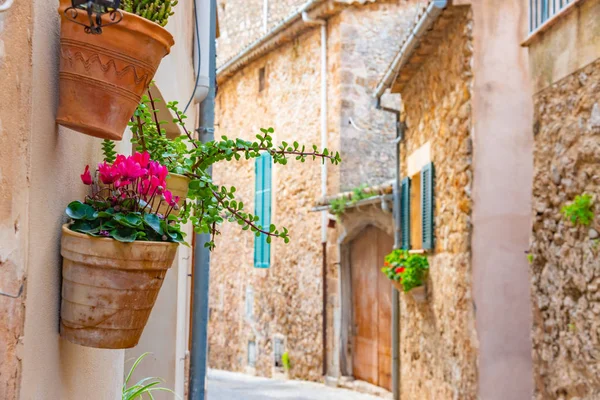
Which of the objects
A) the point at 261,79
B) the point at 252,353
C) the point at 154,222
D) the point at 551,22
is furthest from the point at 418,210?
the point at 154,222

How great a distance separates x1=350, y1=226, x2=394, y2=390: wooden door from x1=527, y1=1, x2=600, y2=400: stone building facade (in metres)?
6.16

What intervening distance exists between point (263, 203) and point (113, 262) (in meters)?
12.7

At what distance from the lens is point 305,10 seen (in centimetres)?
1258

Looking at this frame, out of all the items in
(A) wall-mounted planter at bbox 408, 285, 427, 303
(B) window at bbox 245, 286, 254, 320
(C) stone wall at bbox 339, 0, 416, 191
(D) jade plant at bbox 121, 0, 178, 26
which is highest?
(C) stone wall at bbox 339, 0, 416, 191

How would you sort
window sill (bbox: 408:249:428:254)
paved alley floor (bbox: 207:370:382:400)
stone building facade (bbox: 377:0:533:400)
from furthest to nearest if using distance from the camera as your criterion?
paved alley floor (bbox: 207:370:382:400) → window sill (bbox: 408:249:428:254) → stone building facade (bbox: 377:0:533:400)

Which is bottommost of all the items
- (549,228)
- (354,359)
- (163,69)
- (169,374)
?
(354,359)

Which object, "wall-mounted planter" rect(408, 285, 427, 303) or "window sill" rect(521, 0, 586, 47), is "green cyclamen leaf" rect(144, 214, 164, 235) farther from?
"wall-mounted planter" rect(408, 285, 427, 303)

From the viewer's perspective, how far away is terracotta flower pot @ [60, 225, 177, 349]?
70.5 inches

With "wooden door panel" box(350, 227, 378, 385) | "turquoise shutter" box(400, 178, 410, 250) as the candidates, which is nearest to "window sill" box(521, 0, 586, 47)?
"turquoise shutter" box(400, 178, 410, 250)

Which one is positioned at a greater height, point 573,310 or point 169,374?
point 573,310

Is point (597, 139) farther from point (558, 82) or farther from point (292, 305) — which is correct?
point (292, 305)

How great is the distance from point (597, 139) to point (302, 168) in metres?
9.41

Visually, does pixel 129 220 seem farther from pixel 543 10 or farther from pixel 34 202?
pixel 543 10

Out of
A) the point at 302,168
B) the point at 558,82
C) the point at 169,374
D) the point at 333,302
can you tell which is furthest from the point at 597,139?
the point at 302,168
